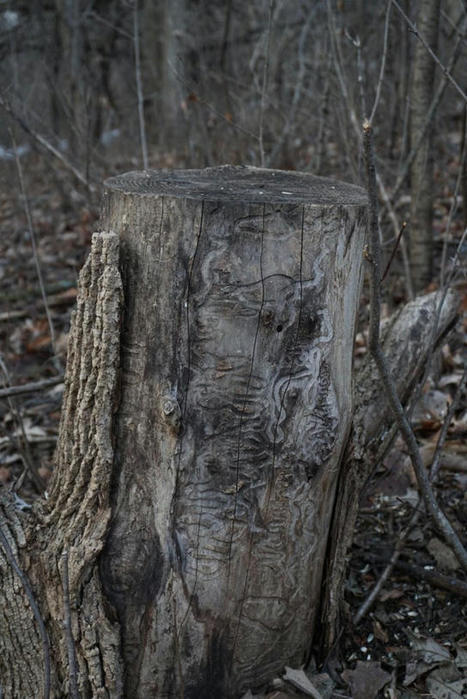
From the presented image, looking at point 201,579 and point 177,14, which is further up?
point 177,14

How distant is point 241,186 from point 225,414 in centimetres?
66

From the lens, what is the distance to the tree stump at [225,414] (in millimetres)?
1933

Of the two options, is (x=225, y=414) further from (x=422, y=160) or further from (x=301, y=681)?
(x=422, y=160)

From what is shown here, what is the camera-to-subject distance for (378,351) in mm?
1965

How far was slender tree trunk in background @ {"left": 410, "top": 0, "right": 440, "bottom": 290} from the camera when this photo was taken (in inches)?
161

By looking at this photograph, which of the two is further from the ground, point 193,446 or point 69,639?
point 193,446

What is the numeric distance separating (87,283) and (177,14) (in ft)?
32.8

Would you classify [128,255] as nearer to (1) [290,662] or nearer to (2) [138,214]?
(2) [138,214]

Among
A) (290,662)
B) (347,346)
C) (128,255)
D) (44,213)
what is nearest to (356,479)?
(347,346)

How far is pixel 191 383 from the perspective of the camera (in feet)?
6.56

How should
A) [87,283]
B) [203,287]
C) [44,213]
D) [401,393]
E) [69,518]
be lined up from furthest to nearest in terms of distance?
1. [44,213]
2. [401,393]
3. [69,518]
4. [87,283]
5. [203,287]

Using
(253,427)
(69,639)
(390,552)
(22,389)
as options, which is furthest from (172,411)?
(390,552)

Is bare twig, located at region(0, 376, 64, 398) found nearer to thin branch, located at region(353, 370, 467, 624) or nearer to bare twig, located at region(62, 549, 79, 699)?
bare twig, located at region(62, 549, 79, 699)

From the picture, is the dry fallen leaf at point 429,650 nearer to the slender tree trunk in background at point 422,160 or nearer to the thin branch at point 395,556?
the thin branch at point 395,556
